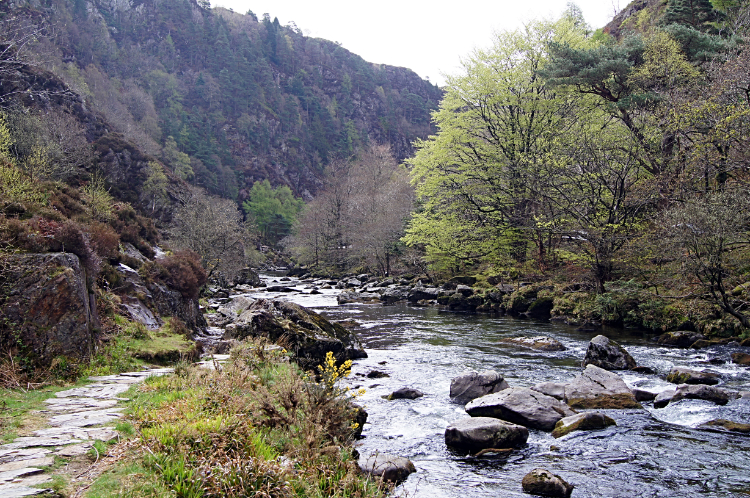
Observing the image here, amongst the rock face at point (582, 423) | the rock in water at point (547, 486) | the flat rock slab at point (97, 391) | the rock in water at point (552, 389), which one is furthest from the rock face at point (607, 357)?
the flat rock slab at point (97, 391)

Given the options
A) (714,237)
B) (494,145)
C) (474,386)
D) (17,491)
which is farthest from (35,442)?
(494,145)

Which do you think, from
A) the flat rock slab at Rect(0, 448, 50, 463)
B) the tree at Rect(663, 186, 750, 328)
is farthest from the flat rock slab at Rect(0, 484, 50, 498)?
the tree at Rect(663, 186, 750, 328)

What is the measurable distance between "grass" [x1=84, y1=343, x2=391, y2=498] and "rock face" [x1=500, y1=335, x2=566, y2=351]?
9268mm

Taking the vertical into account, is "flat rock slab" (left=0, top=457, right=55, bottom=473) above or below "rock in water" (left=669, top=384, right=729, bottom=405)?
above

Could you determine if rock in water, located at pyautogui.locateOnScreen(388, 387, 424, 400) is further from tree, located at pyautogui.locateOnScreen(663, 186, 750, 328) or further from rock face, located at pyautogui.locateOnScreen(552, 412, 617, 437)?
tree, located at pyautogui.locateOnScreen(663, 186, 750, 328)

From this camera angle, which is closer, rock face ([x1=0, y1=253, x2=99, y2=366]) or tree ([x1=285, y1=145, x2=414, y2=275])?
rock face ([x1=0, y1=253, x2=99, y2=366])

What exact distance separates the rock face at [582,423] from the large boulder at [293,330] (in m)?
5.70

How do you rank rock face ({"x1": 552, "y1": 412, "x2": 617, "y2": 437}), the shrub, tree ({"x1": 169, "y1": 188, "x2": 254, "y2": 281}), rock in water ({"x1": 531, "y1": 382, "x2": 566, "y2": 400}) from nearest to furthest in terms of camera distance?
rock face ({"x1": 552, "y1": 412, "x2": 617, "y2": 437}) < rock in water ({"x1": 531, "y1": 382, "x2": 566, "y2": 400}) < the shrub < tree ({"x1": 169, "y1": 188, "x2": 254, "y2": 281})

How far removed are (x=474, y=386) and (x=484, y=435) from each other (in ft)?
7.75

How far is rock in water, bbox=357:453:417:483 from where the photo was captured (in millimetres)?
5605

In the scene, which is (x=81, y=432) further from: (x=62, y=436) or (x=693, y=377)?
(x=693, y=377)

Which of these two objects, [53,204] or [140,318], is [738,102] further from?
[53,204]

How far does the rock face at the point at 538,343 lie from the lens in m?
13.7

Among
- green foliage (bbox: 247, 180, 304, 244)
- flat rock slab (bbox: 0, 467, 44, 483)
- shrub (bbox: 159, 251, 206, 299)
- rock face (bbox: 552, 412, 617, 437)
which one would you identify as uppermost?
green foliage (bbox: 247, 180, 304, 244)
